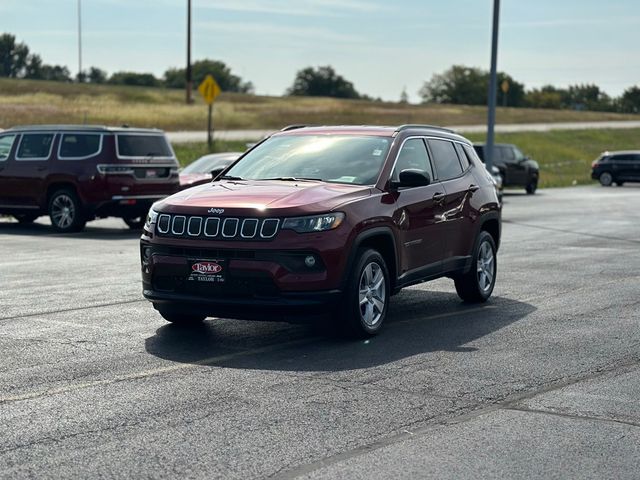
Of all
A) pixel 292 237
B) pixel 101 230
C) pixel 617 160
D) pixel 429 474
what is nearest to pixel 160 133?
pixel 101 230

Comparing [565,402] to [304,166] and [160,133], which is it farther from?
[160,133]

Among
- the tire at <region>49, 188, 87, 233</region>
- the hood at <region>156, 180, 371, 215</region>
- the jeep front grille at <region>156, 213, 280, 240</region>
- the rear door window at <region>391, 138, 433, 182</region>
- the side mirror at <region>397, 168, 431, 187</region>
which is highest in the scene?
the rear door window at <region>391, 138, 433, 182</region>

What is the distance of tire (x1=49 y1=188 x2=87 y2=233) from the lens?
68.8 feet

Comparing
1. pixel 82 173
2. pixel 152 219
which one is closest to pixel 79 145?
pixel 82 173

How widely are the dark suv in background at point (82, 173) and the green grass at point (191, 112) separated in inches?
1220

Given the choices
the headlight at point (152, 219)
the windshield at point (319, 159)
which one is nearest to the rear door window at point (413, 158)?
the windshield at point (319, 159)

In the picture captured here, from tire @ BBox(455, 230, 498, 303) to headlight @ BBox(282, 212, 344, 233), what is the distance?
116 inches

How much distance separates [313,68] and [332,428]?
534 ft

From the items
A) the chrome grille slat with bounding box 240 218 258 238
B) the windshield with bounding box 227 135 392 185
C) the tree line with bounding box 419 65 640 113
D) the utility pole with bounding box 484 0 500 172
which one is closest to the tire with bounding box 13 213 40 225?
the windshield with bounding box 227 135 392 185

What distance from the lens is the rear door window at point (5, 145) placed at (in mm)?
22031

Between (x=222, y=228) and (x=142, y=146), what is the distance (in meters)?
12.9

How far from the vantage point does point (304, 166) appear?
1039 cm

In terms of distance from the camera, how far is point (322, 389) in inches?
303

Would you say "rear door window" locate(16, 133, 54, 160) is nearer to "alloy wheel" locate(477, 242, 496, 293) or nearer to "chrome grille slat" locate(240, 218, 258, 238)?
"alloy wheel" locate(477, 242, 496, 293)
